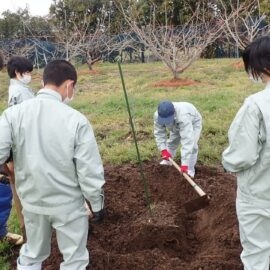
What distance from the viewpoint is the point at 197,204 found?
13.1ft

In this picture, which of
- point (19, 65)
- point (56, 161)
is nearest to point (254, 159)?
point (56, 161)

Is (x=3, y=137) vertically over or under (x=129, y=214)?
over

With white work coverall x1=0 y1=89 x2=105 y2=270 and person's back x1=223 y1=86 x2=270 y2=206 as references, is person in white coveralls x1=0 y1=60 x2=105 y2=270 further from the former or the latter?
person's back x1=223 y1=86 x2=270 y2=206

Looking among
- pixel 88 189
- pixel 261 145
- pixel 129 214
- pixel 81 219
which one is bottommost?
pixel 129 214

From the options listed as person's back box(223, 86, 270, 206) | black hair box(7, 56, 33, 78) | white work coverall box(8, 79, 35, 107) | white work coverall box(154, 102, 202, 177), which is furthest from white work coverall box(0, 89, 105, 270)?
white work coverall box(154, 102, 202, 177)

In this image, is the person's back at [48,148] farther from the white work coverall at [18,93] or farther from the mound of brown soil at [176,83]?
the mound of brown soil at [176,83]

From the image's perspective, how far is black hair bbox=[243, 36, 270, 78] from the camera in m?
2.41

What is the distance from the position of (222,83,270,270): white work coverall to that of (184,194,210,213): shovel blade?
1335mm

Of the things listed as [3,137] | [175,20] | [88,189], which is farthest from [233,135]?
[175,20]

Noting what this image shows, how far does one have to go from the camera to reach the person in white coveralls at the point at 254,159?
2.38m

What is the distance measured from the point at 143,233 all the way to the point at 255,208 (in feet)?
4.93

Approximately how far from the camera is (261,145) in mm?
2449

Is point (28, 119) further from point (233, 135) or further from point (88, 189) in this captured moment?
point (233, 135)

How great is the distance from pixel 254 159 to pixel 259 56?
591 millimetres
